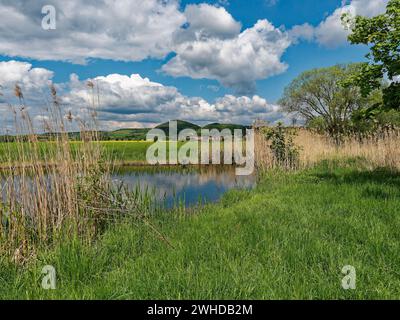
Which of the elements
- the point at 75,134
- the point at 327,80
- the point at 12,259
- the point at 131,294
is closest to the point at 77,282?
the point at 131,294

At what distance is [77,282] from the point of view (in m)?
3.36

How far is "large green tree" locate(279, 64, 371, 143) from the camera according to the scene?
24000mm

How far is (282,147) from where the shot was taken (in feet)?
44.2

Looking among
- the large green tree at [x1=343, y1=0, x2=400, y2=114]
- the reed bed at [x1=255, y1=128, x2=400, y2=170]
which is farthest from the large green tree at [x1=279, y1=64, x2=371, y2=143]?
the large green tree at [x1=343, y1=0, x2=400, y2=114]

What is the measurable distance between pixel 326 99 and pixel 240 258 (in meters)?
25.8

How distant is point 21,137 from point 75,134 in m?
1.00

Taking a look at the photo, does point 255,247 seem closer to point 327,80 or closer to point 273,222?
point 273,222

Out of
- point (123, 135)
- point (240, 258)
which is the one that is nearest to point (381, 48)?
point (240, 258)

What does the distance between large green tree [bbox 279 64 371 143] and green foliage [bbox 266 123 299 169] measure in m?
11.3

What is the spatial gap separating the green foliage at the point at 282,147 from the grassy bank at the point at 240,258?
718 centimetres

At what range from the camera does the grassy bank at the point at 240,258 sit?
2.94 metres

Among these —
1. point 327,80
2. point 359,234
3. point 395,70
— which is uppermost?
point 327,80

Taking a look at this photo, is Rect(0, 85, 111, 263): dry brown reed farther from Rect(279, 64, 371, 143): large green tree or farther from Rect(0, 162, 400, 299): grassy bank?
Rect(279, 64, 371, 143): large green tree

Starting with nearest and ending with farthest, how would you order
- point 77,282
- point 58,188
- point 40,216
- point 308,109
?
1. point 77,282
2. point 40,216
3. point 58,188
4. point 308,109
